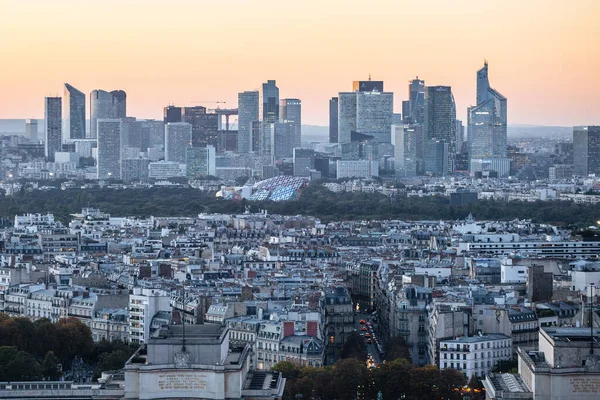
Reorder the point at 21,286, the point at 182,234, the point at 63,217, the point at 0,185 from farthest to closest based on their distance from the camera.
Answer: the point at 0,185, the point at 63,217, the point at 182,234, the point at 21,286

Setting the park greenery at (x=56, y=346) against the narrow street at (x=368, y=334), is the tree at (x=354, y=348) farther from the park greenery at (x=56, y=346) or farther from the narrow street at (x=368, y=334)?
the park greenery at (x=56, y=346)

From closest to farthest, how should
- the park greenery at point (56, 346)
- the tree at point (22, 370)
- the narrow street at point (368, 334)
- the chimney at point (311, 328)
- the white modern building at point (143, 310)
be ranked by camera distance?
the tree at point (22, 370), the park greenery at point (56, 346), the chimney at point (311, 328), the narrow street at point (368, 334), the white modern building at point (143, 310)

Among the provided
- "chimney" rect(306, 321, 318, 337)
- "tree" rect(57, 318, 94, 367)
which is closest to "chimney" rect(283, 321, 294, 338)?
"chimney" rect(306, 321, 318, 337)

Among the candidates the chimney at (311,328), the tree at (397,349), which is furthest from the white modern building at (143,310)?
the tree at (397,349)

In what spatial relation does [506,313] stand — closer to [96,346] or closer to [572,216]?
[96,346]

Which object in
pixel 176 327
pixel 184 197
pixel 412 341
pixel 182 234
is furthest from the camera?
pixel 184 197

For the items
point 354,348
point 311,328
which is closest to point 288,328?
point 311,328

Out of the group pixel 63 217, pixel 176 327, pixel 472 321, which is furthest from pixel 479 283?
pixel 63 217
